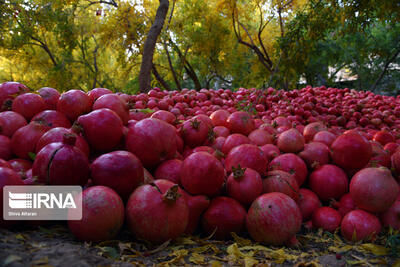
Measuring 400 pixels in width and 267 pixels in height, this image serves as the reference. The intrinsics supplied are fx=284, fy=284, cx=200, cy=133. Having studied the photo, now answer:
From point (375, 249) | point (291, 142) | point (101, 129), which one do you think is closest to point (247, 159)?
point (291, 142)

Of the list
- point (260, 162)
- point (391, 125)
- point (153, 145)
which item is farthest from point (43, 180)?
point (391, 125)

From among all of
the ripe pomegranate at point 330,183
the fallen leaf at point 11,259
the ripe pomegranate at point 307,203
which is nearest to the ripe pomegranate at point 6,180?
the fallen leaf at point 11,259

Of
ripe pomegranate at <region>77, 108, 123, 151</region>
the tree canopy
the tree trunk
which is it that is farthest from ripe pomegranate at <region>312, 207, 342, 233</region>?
the tree canopy

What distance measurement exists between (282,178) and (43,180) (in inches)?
60.5

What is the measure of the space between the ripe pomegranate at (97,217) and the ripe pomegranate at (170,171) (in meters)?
0.46

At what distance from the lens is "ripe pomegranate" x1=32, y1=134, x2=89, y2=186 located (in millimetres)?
1546

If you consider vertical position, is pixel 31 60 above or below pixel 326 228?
above

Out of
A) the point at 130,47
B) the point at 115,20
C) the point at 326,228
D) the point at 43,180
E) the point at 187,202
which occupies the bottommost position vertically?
the point at 326,228

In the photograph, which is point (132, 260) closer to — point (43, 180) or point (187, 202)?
point (187, 202)

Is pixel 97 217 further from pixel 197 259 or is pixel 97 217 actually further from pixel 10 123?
pixel 10 123

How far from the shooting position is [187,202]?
5.85 feet

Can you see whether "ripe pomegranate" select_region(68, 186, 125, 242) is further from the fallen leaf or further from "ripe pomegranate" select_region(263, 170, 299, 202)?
"ripe pomegranate" select_region(263, 170, 299, 202)

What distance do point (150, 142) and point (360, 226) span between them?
151 cm

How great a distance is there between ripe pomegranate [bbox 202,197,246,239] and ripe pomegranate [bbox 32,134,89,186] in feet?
2.61
